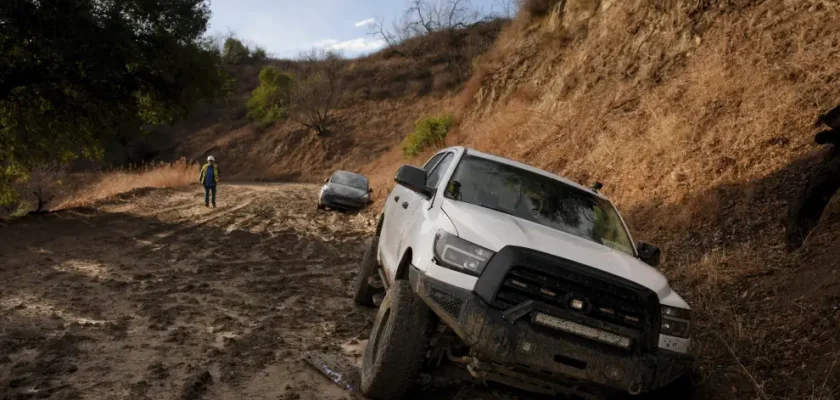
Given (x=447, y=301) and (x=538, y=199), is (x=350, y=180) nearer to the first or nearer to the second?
(x=538, y=199)

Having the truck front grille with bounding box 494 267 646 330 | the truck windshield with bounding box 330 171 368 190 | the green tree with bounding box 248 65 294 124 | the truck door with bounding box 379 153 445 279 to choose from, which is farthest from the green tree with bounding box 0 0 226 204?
the green tree with bounding box 248 65 294 124

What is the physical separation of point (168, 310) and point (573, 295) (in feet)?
14.2

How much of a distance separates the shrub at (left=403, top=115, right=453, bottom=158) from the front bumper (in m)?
26.1

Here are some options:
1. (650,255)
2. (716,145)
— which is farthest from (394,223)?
(716,145)

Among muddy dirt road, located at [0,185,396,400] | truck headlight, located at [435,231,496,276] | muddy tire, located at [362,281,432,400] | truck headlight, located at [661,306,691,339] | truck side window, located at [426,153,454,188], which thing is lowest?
muddy dirt road, located at [0,185,396,400]

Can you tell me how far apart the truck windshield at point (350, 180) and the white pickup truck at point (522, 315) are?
15.5 metres

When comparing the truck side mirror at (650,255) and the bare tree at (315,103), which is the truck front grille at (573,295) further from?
the bare tree at (315,103)

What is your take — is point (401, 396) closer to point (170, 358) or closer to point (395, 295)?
point (395, 295)

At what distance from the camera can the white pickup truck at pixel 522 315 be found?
3.78 m

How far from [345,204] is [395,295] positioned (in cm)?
1490

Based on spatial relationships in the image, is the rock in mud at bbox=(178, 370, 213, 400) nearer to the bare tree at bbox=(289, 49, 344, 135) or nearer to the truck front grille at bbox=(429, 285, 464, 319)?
the truck front grille at bbox=(429, 285, 464, 319)

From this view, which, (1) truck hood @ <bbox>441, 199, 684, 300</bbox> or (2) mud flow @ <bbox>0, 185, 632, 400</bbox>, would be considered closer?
(1) truck hood @ <bbox>441, 199, 684, 300</bbox>

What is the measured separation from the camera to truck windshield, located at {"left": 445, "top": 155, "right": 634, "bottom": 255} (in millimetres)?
5262

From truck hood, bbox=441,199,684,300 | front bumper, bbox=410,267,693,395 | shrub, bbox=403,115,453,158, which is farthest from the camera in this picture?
shrub, bbox=403,115,453,158
